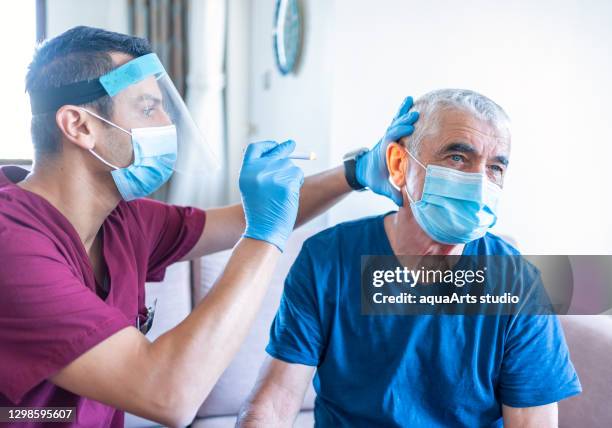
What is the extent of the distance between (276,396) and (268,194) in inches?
16.2

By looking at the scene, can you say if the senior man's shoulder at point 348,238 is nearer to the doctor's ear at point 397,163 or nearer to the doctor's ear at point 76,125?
the doctor's ear at point 397,163

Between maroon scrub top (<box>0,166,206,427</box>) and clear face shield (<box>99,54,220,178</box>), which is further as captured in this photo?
clear face shield (<box>99,54,220,178</box>)

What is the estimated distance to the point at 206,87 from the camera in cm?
284

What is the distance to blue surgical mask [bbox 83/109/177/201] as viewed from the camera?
0.96 m

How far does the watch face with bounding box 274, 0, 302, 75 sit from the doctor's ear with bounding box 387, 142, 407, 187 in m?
1.18

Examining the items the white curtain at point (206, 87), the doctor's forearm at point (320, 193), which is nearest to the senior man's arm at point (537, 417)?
the doctor's forearm at point (320, 193)

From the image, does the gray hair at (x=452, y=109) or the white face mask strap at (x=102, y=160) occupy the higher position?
the gray hair at (x=452, y=109)

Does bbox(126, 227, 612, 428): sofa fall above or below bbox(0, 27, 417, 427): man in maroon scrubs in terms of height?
below

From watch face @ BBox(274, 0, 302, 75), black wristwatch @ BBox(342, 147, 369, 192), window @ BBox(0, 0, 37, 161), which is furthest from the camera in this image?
watch face @ BBox(274, 0, 302, 75)

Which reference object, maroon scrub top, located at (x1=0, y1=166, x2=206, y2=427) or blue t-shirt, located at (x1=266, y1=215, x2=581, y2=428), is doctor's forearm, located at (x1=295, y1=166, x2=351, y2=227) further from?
maroon scrub top, located at (x1=0, y1=166, x2=206, y2=427)

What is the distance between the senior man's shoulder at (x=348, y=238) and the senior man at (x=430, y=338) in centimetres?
1

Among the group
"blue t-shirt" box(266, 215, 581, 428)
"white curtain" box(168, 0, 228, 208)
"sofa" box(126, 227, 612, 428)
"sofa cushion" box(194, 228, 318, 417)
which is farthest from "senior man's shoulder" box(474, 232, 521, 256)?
"white curtain" box(168, 0, 228, 208)

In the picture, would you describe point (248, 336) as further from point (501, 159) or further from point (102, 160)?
point (501, 159)

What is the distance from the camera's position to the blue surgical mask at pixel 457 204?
38.7 inches
